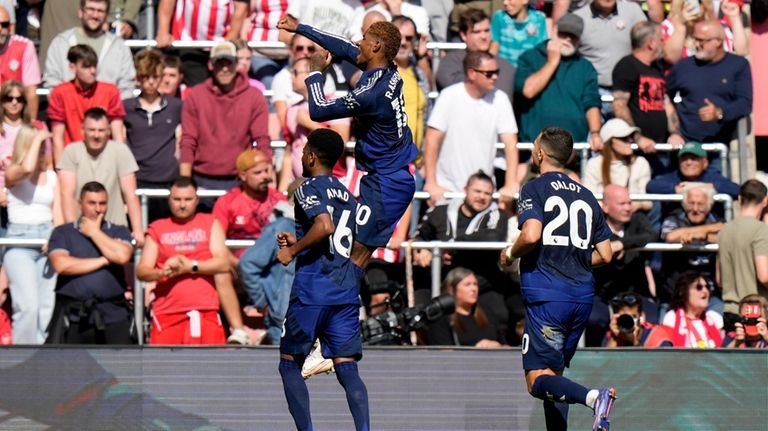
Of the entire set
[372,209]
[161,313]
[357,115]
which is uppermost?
[357,115]

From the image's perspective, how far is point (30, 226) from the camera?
38.4 ft

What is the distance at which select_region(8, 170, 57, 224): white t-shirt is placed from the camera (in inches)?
461

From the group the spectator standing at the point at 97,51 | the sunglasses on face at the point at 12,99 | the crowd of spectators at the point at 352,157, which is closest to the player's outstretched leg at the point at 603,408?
the crowd of spectators at the point at 352,157

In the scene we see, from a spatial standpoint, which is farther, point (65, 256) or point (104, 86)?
point (104, 86)

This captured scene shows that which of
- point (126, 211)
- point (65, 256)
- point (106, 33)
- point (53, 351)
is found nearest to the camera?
point (53, 351)

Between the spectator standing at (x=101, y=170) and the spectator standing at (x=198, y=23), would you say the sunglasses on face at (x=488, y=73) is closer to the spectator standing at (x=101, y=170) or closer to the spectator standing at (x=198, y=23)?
the spectator standing at (x=198, y=23)

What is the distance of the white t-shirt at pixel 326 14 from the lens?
12672 millimetres

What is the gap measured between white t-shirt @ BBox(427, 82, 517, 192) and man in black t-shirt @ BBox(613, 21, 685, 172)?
1142 mm

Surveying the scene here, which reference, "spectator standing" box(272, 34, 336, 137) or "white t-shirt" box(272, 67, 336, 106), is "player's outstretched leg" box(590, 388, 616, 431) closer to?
"spectator standing" box(272, 34, 336, 137)

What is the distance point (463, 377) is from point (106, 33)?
5.07m

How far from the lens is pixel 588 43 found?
1312 cm

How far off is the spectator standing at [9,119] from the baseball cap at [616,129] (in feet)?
14.8

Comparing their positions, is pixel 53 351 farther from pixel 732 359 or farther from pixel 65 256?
pixel 732 359

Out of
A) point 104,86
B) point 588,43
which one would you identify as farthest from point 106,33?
point 588,43
